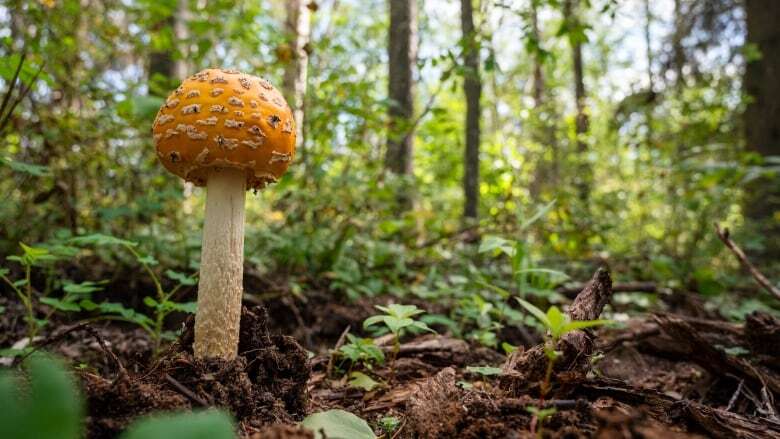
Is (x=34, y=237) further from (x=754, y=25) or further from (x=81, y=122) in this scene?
(x=754, y=25)

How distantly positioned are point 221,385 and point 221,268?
0.55 m

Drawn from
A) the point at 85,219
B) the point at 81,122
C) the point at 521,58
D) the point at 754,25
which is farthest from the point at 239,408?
the point at 521,58

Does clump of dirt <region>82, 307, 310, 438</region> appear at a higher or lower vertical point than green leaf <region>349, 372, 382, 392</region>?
higher

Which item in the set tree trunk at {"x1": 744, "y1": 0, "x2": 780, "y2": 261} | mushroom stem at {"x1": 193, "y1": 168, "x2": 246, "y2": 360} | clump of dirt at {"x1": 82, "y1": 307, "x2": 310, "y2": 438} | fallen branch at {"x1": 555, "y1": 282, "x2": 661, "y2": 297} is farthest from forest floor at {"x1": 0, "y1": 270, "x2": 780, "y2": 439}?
tree trunk at {"x1": 744, "y1": 0, "x2": 780, "y2": 261}

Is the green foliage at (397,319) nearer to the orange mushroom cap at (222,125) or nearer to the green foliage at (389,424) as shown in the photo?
the green foliage at (389,424)

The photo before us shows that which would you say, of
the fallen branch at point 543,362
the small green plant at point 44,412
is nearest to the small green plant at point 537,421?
the fallen branch at point 543,362

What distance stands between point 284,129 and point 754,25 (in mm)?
8336

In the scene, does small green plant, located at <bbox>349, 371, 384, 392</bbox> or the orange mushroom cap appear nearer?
the orange mushroom cap

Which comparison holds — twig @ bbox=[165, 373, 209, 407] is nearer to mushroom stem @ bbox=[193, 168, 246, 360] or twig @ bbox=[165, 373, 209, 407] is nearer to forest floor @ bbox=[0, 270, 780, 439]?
forest floor @ bbox=[0, 270, 780, 439]

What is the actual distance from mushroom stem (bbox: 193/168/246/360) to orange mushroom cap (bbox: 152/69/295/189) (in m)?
0.12

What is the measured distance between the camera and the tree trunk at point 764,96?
724 centimetres

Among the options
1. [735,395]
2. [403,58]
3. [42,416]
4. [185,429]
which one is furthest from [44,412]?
[403,58]

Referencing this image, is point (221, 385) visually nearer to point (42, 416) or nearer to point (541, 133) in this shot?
point (42, 416)

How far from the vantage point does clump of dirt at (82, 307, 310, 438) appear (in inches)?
62.6
